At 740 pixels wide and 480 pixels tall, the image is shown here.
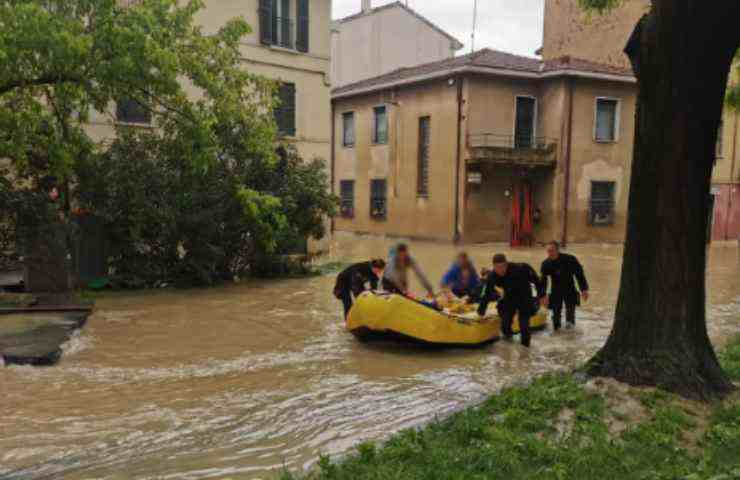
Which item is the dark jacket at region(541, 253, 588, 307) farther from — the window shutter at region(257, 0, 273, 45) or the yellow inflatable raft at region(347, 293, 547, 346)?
the window shutter at region(257, 0, 273, 45)

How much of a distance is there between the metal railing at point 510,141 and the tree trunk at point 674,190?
19.4 meters

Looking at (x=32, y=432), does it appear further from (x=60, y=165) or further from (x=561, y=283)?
(x=561, y=283)

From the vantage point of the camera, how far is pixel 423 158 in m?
29.2

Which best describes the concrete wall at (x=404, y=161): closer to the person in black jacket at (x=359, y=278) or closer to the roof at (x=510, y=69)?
the roof at (x=510, y=69)

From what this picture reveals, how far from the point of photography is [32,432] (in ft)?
22.7

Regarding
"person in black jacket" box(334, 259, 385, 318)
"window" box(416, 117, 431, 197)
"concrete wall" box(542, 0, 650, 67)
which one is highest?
"concrete wall" box(542, 0, 650, 67)

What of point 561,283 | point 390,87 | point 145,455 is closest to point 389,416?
point 145,455

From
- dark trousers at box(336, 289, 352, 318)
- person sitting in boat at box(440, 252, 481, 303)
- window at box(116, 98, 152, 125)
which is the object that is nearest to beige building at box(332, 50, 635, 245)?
window at box(116, 98, 152, 125)

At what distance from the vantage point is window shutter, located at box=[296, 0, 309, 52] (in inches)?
916

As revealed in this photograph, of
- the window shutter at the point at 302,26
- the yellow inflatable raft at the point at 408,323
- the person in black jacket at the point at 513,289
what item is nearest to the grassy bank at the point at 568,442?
the yellow inflatable raft at the point at 408,323

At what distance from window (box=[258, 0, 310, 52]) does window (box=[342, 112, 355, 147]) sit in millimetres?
9861

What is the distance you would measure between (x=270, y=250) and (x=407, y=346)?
683cm

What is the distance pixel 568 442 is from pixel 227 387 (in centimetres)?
449

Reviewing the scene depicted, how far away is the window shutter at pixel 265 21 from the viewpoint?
2238cm
